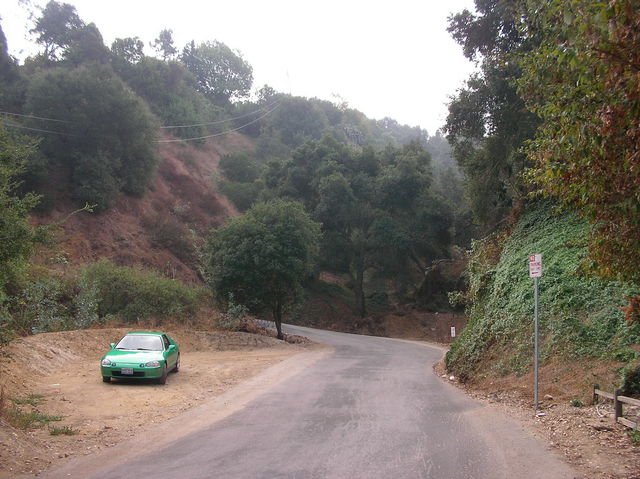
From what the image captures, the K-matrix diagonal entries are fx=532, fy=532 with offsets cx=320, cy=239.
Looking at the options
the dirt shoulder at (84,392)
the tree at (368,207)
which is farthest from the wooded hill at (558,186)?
the tree at (368,207)

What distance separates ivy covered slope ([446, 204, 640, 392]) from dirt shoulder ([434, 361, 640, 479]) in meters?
1.13

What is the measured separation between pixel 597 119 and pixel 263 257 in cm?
2327

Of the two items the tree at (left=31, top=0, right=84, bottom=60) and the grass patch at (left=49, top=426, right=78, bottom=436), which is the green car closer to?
the grass patch at (left=49, top=426, right=78, bottom=436)

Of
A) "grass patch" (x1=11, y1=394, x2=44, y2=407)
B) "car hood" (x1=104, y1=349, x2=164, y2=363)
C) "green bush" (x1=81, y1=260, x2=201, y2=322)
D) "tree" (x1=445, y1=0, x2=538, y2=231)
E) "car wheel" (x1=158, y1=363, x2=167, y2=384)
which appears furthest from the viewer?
Answer: "green bush" (x1=81, y1=260, x2=201, y2=322)

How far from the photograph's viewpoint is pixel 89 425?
871cm

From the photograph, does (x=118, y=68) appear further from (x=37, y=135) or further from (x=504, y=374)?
(x=504, y=374)

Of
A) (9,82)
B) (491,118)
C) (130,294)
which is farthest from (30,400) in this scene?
(9,82)

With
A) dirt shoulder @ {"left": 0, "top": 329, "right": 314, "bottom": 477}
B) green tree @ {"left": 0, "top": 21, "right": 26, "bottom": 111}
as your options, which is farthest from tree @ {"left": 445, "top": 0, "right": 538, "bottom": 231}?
green tree @ {"left": 0, "top": 21, "right": 26, "bottom": 111}

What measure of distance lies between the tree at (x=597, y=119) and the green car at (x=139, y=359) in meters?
9.67

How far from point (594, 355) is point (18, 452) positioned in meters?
10.1

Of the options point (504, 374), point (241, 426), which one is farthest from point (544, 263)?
point (241, 426)

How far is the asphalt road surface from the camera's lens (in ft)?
20.3

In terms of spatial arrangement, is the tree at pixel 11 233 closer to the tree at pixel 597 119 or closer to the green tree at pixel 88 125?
the tree at pixel 597 119

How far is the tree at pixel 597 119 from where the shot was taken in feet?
16.9
